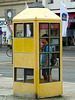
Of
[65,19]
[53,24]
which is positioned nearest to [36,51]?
[53,24]

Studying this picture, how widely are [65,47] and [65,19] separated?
18.9 meters

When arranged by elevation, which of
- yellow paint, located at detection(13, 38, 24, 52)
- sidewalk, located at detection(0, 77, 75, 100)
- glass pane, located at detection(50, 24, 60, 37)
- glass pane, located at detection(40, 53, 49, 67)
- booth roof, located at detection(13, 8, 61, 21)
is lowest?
sidewalk, located at detection(0, 77, 75, 100)

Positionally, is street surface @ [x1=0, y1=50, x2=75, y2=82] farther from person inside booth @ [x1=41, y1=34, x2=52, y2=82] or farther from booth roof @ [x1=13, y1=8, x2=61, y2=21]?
booth roof @ [x1=13, y1=8, x2=61, y2=21]

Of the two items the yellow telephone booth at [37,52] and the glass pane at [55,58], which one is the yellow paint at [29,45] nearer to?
the yellow telephone booth at [37,52]

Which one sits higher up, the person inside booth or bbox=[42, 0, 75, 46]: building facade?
bbox=[42, 0, 75, 46]: building facade

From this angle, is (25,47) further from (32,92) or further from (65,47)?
(65,47)

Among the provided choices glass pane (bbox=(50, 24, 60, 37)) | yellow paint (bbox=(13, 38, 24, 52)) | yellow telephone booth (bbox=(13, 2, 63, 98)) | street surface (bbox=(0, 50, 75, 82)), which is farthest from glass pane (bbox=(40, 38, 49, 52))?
street surface (bbox=(0, 50, 75, 82))

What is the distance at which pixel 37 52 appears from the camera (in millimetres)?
8680

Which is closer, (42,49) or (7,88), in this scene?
(42,49)

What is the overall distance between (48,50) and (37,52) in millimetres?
391

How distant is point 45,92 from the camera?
876 centimetres

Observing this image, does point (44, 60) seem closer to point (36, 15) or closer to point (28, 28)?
point (28, 28)

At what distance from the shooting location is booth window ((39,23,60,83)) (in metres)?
8.84

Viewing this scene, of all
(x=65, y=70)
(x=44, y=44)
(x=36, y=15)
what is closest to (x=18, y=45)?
(x=44, y=44)
